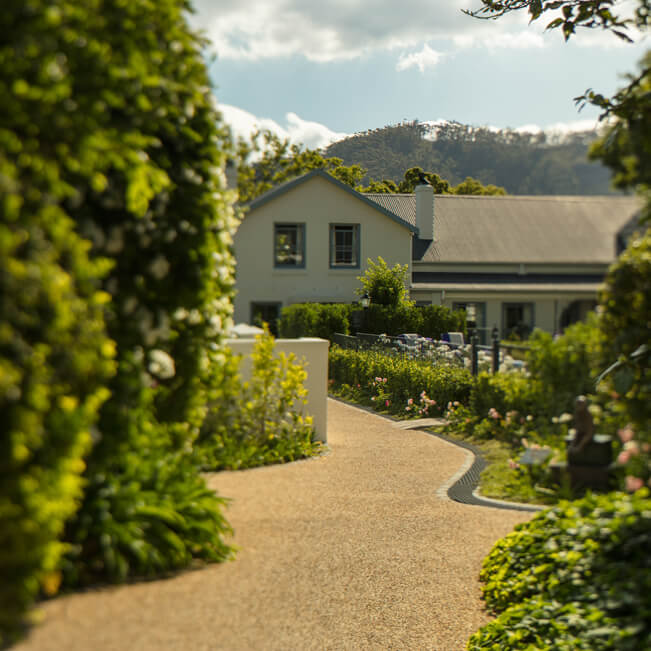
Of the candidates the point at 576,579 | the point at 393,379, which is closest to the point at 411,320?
the point at 393,379

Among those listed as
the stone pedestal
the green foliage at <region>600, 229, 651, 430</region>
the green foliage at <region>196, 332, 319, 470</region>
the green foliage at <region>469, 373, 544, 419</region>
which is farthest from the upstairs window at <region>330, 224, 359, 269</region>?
the stone pedestal

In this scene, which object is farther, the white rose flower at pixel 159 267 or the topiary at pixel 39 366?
the white rose flower at pixel 159 267

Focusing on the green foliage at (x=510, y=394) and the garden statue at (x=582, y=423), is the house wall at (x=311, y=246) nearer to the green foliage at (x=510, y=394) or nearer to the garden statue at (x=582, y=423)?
the green foliage at (x=510, y=394)

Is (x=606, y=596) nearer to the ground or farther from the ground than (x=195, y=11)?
nearer to the ground

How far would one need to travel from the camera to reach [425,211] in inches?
160

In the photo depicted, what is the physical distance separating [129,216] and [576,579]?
150 inches

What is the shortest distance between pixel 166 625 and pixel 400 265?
2.20 m

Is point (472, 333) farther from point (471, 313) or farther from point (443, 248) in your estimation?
point (443, 248)

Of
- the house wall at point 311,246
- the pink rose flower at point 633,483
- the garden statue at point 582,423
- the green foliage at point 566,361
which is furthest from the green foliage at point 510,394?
the house wall at point 311,246

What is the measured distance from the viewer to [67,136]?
217 centimetres

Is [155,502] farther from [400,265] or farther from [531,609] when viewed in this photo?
[531,609]

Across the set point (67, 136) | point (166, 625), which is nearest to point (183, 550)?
point (166, 625)

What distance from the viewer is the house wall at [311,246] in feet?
11.7


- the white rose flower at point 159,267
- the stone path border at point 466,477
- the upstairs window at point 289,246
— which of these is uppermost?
the upstairs window at point 289,246
